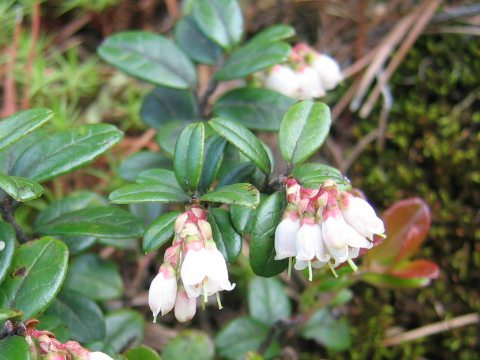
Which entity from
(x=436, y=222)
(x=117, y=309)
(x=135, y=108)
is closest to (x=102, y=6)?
(x=135, y=108)

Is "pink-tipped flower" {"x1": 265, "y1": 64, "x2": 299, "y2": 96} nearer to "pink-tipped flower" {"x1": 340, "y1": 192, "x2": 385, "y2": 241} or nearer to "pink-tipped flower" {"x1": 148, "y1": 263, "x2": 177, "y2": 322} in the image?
"pink-tipped flower" {"x1": 340, "y1": 192, "x2": 385, "y2": 241}

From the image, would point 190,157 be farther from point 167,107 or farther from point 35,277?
point 167,107

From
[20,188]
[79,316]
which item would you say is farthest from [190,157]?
[79,316]

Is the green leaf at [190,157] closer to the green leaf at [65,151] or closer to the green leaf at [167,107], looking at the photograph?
the green leaf at [65,151]

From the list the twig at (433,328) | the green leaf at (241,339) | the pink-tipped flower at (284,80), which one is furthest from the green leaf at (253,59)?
the twig at (433,328)

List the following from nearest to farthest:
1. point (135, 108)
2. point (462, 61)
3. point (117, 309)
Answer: point (117, 309), point (462, 61), point (135, 108)

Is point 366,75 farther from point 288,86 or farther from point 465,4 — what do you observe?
point 288,86

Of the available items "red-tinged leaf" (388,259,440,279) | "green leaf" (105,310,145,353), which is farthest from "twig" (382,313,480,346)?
"green leaf" (105,310,145,353)
